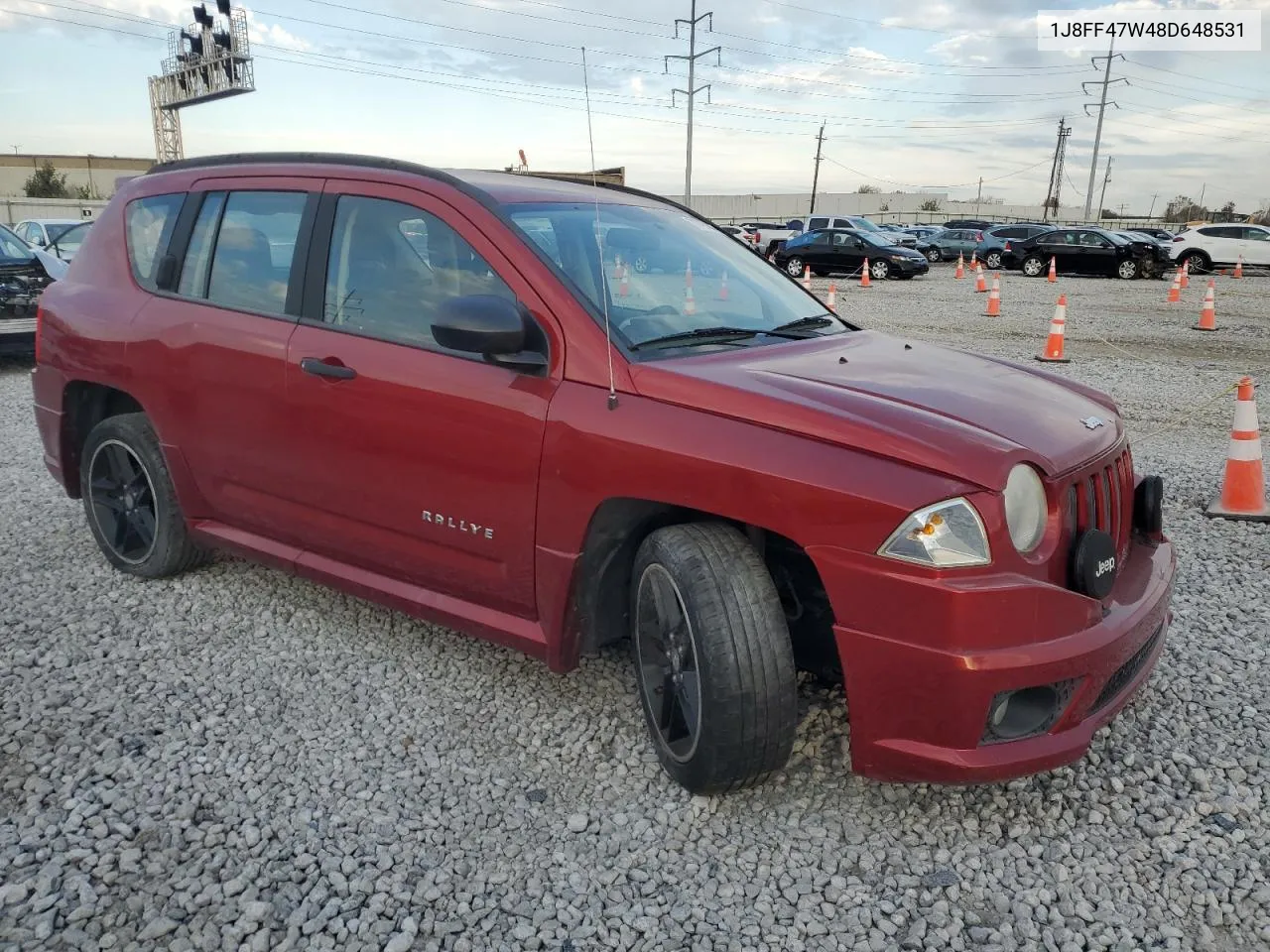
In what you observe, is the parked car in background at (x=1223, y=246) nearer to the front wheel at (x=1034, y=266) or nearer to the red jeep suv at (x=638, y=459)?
the front wheel at (x=1034, y=266)

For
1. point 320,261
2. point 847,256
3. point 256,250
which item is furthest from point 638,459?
point 847,256

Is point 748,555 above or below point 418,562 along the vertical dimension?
above

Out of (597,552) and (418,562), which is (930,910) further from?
(418,562)

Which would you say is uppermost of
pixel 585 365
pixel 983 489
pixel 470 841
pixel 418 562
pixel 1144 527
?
pixel 585 365

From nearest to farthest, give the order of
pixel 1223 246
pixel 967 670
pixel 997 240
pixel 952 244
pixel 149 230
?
pixel 967 670 < pixel 149 230 < pixel 1223 246 < pixel 997 240 < pixel 952 244

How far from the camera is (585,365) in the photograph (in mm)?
2928

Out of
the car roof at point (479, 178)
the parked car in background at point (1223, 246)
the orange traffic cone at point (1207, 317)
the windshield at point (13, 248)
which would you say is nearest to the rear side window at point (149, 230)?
the car roof at point (479, 178)

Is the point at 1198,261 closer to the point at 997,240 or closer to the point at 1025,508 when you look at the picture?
the point at 997,240

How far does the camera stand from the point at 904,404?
271cm

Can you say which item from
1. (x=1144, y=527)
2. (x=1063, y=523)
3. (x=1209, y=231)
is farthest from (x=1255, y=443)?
(x=1209, y=231)

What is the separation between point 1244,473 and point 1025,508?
389 cm

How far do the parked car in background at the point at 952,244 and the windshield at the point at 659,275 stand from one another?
35.4m

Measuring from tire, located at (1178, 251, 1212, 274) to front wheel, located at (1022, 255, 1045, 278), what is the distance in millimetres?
3751

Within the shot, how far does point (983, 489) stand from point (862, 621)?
1.43ft
